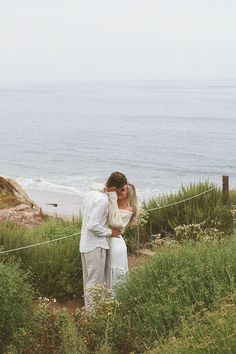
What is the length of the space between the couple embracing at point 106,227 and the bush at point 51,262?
3.04ft

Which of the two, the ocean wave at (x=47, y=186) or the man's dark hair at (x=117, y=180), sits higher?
the man's dark hair at (x=117, y=180)

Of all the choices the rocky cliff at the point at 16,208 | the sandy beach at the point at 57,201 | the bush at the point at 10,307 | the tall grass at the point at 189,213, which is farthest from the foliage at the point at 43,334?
the sandy beach at the point at 57,201

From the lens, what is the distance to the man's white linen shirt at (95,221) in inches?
302

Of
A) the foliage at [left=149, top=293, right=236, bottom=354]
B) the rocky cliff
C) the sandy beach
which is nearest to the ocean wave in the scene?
the sandy beach

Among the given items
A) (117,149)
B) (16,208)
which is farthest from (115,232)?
(117,149)

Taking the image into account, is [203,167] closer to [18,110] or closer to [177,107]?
[177,107]

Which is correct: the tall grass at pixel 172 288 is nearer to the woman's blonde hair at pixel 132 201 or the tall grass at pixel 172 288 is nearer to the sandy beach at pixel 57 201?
the woman's blonde hair at pixel 132 201

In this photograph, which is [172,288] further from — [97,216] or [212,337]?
[97,216]

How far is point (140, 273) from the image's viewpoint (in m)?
6.98

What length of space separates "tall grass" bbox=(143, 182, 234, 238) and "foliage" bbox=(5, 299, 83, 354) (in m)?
5.33

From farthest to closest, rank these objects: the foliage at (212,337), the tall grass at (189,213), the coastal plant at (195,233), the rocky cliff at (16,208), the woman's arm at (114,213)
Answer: the rocky cliff at (16,208), the tall grass at (189,213), the coastal plant at (195,233), the woman's arm at (114,213), the foliage at (212,337)

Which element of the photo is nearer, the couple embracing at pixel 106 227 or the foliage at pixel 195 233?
the couple embracing at pixel 106 227

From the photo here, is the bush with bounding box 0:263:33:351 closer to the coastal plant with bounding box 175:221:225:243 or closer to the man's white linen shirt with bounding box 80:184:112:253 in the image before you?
the man's white linen shirt with bounding box 80:184:112:253

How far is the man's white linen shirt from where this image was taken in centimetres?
766
